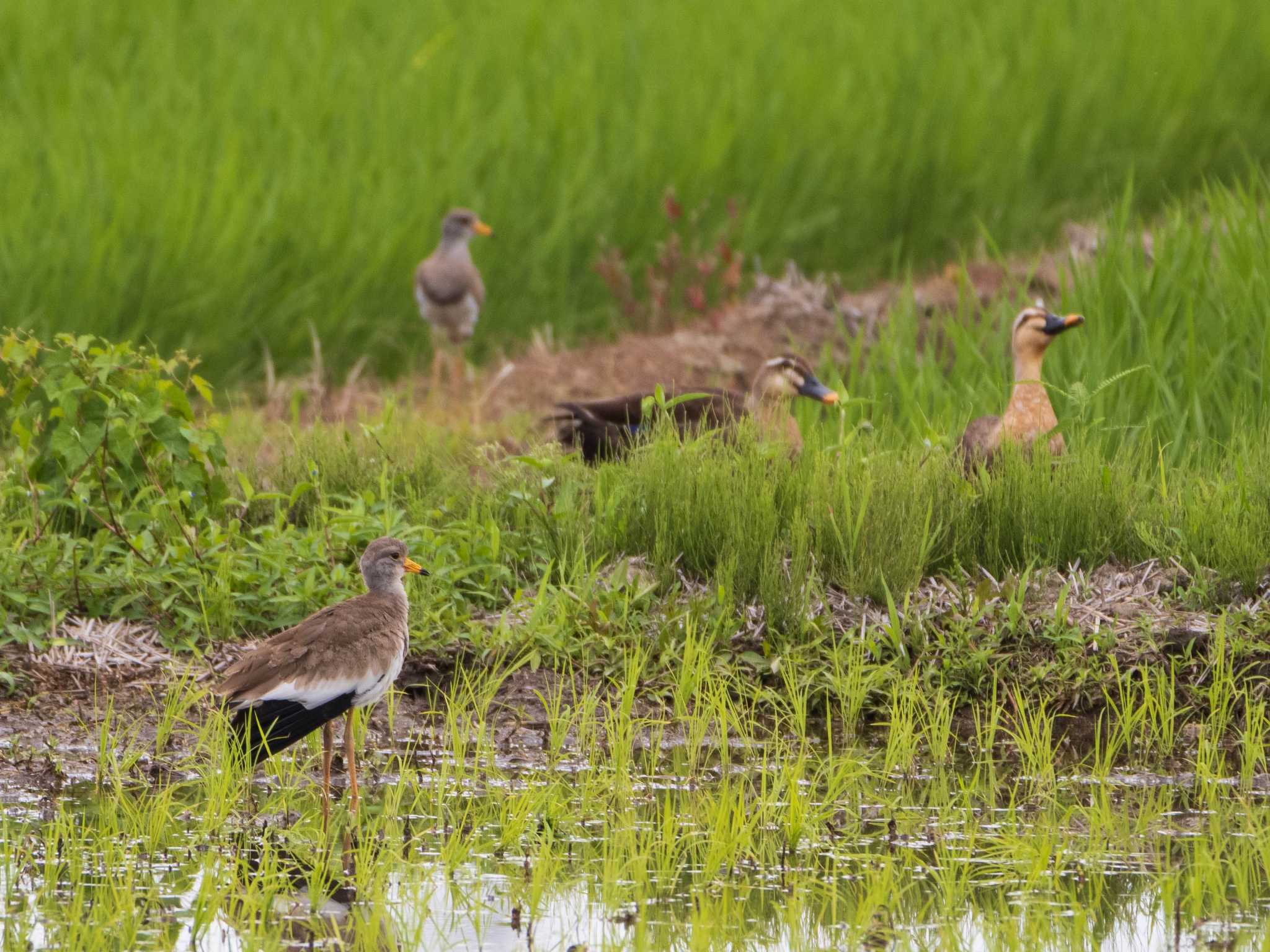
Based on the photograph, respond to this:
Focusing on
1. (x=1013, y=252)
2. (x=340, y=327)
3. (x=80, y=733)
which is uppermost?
(x=1013, y=252)

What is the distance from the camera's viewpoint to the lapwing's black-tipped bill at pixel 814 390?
8422 mm

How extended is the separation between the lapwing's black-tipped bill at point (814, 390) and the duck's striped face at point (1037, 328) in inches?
32.9

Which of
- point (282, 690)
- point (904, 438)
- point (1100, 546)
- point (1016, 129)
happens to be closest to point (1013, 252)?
point (1016, 129)

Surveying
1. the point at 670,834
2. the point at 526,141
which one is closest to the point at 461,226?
the point at 526,141

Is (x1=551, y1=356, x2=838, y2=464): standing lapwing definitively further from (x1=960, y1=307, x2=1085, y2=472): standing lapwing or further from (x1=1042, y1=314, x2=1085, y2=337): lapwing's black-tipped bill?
(x1=1042, y1=314, x2=1085, y2=337): lapwing's black-tipped bill

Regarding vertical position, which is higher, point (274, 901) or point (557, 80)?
point (557, 80)

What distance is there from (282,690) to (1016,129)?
10416mm

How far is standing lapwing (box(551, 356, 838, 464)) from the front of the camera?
7805 mm

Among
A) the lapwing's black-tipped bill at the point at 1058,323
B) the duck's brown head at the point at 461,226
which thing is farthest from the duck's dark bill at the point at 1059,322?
the duck's brown head at the point at 461,226

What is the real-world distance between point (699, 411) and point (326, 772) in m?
3.54

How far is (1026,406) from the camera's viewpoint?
7652 millimetres

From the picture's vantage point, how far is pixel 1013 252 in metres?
12.9

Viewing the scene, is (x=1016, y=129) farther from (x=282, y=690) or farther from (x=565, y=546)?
(x=282, y=690)

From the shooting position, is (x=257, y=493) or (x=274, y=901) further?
(x=257, y=493)
